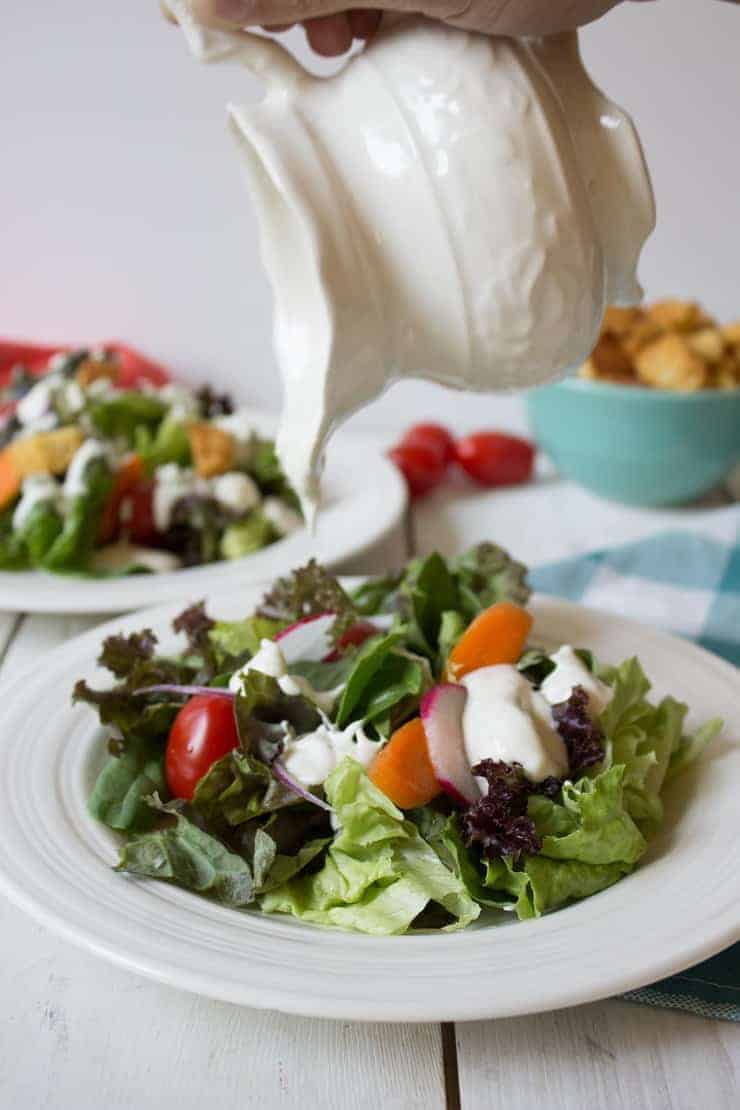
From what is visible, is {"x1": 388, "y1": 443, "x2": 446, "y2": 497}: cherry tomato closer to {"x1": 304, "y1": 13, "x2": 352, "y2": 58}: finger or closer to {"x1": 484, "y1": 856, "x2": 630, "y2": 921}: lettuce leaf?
{"x1": 304, "y1": 13, "x2": 352, "y2": 58}: finger

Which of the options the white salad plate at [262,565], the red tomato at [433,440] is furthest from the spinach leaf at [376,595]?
the red tomato at [433,440]

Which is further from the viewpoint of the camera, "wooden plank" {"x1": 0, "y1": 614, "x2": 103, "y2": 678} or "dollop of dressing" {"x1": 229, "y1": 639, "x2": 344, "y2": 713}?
"wooden plank" {"x1": 0, "y1": 614, "x2": 103, "y2": 678}

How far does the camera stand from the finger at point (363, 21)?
1.88 m

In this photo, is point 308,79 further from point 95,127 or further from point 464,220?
point 95,127

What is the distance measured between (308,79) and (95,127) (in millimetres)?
2792

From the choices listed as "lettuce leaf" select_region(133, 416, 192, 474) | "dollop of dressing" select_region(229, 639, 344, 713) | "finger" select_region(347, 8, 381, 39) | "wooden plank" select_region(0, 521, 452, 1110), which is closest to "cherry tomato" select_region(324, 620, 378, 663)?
"dollop of dressing" select_region(229, 639, 344, 713)

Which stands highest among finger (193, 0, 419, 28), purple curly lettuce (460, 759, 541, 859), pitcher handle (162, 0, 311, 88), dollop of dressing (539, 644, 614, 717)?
finger (193, 0, 419, 28)

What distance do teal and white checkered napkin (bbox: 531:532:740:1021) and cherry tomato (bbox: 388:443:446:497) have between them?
0.73 metres

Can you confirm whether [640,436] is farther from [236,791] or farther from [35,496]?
[236,791]

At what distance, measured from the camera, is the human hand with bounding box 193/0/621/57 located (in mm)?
1451

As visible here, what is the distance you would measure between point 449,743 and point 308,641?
41 cm

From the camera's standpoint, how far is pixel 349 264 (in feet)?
4.91

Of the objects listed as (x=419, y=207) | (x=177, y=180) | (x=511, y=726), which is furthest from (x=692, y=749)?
(x=177, y=180)

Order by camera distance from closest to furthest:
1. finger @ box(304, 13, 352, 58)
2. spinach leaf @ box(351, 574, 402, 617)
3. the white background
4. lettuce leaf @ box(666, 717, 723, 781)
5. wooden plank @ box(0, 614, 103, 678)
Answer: finger @ box(304, 13, 352, 58) < lettuce leaf @ box(666, 717, 723, 781) < spinach leaf @ box(351, 574, 402, 617) < wooden plank @ box(0, 614, 103, 678) < the white background
